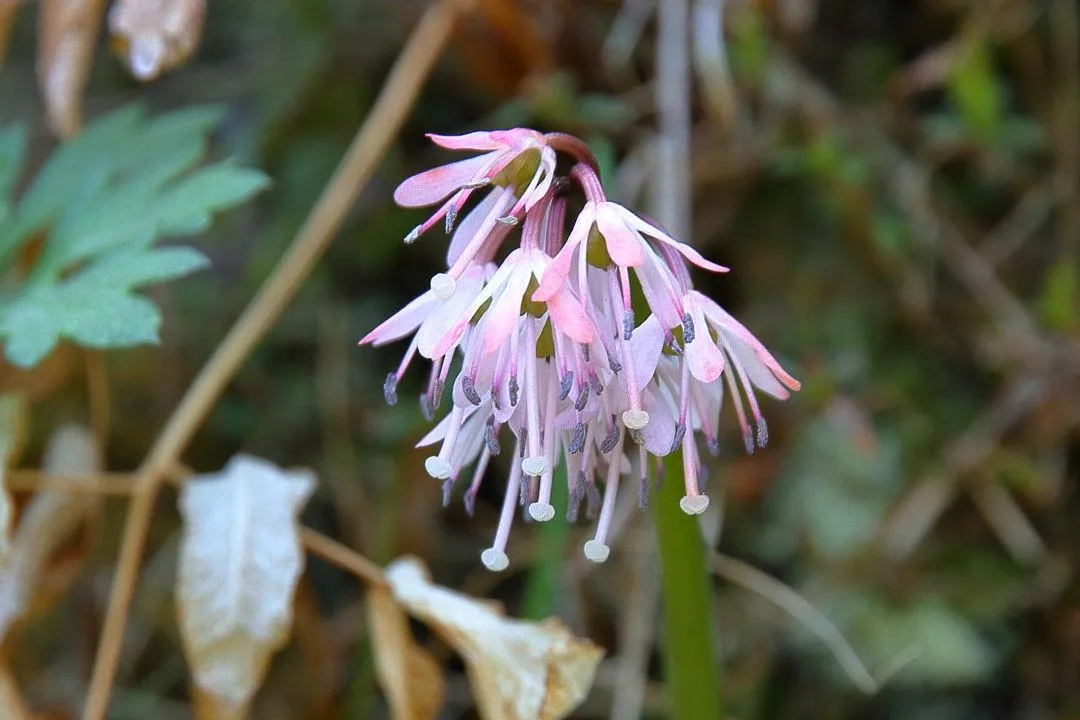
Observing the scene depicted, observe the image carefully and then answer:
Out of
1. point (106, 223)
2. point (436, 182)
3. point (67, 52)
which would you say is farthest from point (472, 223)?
point (67, 52)

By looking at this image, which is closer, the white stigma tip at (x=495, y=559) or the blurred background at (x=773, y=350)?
the white stigma tip at (x=495, y=559)

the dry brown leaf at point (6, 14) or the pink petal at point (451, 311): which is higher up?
the pink petal at point (451, 311)

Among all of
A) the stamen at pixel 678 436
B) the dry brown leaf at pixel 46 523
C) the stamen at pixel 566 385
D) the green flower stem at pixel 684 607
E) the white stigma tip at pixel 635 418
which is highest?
the stamen at pixel 566 385

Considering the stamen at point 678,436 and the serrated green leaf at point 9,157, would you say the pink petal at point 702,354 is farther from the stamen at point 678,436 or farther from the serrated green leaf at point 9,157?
the serrated green leaf at point 9,157

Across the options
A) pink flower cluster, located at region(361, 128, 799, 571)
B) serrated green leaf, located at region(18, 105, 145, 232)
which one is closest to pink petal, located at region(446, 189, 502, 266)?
pink flower cluster, located at region(361, 128, 799, 571)

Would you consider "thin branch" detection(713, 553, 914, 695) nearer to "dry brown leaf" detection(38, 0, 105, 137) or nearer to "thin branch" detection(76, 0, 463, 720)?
"thin branch" detection(76, 0, 463, 720)

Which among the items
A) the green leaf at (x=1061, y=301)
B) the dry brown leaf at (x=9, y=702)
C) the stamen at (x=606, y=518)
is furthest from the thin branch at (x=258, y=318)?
the green leaf at (x=1061, y=301)
